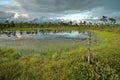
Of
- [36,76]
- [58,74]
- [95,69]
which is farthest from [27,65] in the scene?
[95,69]

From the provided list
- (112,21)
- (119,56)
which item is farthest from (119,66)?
(112,21)

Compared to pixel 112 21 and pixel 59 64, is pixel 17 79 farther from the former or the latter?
pixel 112 21

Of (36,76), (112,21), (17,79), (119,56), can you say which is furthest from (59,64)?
(112,21)

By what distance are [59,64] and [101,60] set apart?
3398 millimetres

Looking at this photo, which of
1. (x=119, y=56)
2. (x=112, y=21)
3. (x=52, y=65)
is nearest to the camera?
(x=52, y=65)

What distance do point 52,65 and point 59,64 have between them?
0.54 meters

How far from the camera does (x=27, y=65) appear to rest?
17500 mm

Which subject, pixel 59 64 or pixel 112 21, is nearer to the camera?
pixel 59 64

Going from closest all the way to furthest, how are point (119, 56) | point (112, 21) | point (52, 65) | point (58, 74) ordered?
point (58, 74) < point (52, 65) < point (119, 56) < point (112, 21)

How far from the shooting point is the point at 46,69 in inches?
648

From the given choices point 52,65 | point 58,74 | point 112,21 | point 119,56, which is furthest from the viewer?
point 112,21

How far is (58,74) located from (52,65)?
136 cm

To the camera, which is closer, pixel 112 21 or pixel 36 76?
pixel 36 76

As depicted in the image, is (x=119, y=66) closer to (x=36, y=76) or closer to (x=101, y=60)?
(x=101, y=60)
